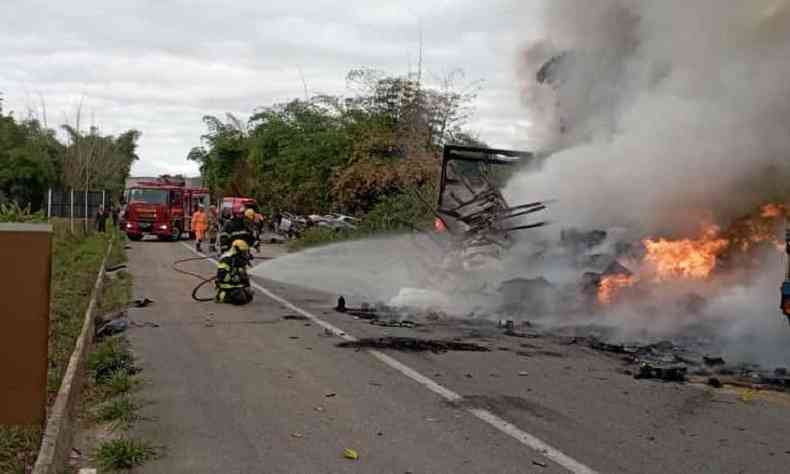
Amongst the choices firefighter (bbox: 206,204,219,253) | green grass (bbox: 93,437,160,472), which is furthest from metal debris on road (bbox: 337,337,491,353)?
firefighter (bbox: 206,204,219,253)

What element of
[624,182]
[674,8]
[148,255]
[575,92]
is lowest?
[148,255]

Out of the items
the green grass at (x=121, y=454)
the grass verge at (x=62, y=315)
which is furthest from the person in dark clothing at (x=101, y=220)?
the green grass at (x=121, y=454)

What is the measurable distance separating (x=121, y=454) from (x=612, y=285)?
7.76 metres

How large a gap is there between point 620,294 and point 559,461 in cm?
653

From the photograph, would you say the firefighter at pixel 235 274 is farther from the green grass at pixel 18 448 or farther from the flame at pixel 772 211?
the green grass at pixel 18 448

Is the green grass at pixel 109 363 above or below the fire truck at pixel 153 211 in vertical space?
below

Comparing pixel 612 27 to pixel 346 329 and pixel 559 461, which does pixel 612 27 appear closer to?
pixel 346 329

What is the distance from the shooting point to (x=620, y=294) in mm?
11594

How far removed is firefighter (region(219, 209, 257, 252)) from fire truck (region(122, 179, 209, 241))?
21873 mm

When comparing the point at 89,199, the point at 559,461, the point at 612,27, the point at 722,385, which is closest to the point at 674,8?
the point at 612,27

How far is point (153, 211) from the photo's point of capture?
3612 centimetres

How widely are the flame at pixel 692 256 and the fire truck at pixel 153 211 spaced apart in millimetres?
26533

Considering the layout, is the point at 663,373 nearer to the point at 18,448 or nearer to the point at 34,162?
the point at 18,448

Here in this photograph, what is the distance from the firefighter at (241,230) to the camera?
1412 cm
